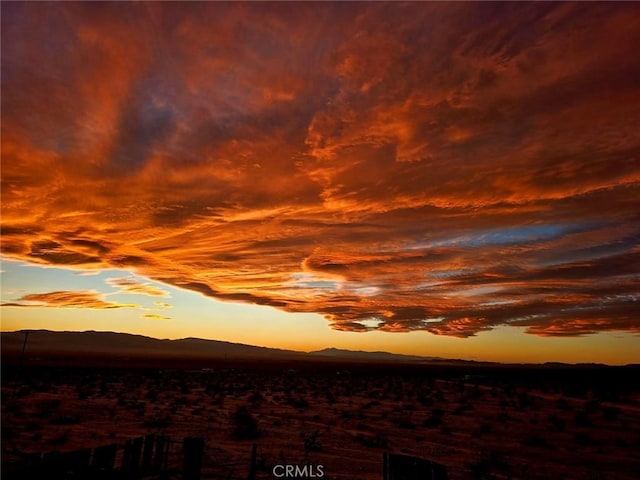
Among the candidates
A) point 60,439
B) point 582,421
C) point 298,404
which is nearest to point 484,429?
point 582,421

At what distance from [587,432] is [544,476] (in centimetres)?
1064

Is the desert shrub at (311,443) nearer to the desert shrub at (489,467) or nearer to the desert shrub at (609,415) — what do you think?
the desert shrub at (489,467)

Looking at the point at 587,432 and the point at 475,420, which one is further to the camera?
the point at 475,420

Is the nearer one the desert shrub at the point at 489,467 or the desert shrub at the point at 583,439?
the desert shrub at the point at 489,467

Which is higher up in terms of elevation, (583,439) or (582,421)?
(582,421)

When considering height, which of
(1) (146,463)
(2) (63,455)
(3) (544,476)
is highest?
(2) (63,455)

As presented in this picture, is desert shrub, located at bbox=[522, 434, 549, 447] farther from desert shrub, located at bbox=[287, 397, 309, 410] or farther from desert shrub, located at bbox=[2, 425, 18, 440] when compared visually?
desert shrub, located at bbox=[2, 425, 18, 440]

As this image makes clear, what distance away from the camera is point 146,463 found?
9.10m

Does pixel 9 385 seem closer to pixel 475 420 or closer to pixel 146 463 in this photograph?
pixel 146 463

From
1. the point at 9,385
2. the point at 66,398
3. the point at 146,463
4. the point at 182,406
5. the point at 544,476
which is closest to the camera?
the point at 146,463

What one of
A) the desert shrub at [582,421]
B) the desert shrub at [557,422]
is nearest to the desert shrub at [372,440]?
the desert shrub at [557,422]

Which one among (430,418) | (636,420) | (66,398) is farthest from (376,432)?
(66,398)

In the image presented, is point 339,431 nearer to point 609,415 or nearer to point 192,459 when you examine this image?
point 192,459

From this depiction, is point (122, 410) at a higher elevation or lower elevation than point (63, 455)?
lower
